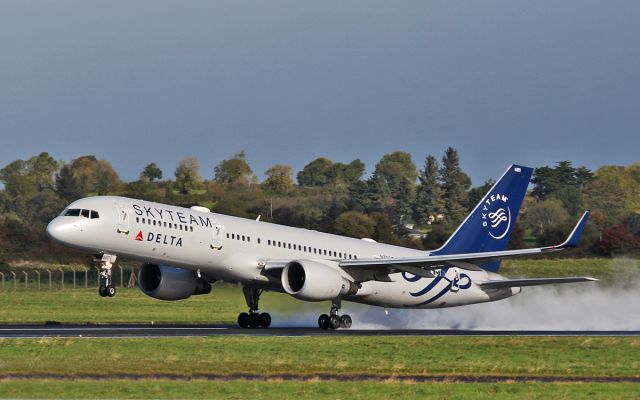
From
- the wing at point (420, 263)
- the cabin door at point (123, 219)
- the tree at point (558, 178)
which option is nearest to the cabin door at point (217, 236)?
the cabin door at point (123, 219)

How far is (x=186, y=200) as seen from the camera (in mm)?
102188

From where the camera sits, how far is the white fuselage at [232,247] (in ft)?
141

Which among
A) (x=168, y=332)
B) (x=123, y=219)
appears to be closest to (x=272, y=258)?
(x=168, y=332)

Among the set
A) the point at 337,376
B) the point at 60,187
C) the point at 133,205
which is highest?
the point at 60,187

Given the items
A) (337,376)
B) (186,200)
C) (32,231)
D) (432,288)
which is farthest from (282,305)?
(186,200)

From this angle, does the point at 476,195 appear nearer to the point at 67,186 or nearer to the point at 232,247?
the point at 67,186

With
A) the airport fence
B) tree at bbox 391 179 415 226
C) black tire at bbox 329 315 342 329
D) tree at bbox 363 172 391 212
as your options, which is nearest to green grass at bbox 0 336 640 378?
black tire at bbox 329 315 342 329

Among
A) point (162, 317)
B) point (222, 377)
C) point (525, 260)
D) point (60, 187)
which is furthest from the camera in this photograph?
point (60, 187)

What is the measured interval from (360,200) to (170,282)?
2980 inches

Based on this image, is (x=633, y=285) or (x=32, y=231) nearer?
(x=633, y=285)

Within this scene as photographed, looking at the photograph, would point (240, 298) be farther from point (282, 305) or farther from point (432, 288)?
point (432, 288)

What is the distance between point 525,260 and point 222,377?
4753 centimetres

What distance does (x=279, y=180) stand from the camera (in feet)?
531

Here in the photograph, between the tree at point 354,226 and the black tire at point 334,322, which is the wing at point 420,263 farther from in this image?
the tree at point 354,226
